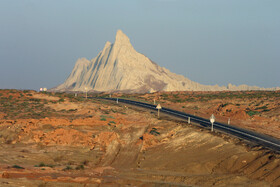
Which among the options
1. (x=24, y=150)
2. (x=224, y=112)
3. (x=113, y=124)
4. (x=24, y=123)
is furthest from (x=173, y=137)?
(x=224, y=112)

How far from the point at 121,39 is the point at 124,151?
15793 centimetres

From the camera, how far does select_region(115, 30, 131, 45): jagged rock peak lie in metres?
193

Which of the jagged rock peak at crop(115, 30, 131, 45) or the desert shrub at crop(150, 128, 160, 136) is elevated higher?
the jagged rock peak at crop(115, 30, 131, 45)

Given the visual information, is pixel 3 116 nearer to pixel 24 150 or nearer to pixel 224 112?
pixel 24 150

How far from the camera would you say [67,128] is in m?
48.5

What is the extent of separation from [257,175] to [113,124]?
25.1 meters

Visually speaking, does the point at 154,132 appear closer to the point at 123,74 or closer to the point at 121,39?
the point at 123,74

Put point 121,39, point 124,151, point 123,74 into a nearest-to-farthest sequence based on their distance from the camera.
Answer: point 124,151
point 123,74
point 121,39

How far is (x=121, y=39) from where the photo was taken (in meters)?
195

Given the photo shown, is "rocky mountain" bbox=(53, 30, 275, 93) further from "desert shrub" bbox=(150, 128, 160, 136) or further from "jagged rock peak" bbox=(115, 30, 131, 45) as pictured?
"desert shrub" bbox=(150, 128, 160, 136)

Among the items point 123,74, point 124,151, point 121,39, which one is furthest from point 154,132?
point 121,39

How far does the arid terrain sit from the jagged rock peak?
13108cm

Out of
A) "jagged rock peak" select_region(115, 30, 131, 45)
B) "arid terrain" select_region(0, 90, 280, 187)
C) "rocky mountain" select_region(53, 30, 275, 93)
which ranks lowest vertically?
"arid terrain" select_region(0, 90, 280, 187)

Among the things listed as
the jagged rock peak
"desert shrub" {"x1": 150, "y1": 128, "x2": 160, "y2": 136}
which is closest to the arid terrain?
"desert shrub" {"x1": 150, "y1": 128, "x2": 160, "y2": 136}
